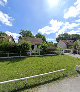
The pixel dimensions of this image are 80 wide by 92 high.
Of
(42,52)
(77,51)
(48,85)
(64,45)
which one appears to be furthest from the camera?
(64,45)

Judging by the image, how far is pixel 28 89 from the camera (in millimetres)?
13133

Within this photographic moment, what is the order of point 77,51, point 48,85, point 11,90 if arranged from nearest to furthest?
point 11,90
point 48,85
point 77,51

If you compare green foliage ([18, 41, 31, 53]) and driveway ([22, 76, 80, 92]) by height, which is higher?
green foliage ([18, 41, 31, 53])

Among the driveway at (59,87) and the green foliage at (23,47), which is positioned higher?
the green foliage at (23,47)

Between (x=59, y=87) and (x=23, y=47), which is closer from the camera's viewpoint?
(x=59, y=87)

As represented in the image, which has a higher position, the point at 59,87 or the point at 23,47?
the point at 23,47

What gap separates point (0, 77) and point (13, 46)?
1787cm

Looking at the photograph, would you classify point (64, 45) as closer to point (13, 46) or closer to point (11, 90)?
point (13, 46)

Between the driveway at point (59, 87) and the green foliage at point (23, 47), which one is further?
the green foliage at point (23, 47)

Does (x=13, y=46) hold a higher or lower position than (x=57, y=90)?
higher

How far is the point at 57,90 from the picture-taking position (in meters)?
12.9

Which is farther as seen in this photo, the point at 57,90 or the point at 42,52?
the point at 42,52

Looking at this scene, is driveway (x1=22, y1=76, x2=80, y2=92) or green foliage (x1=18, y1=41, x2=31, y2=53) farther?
green foliage (x1=18, y1=41, x2=31, y2=53)

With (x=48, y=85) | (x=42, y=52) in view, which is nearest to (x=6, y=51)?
(x=42, y=52)
